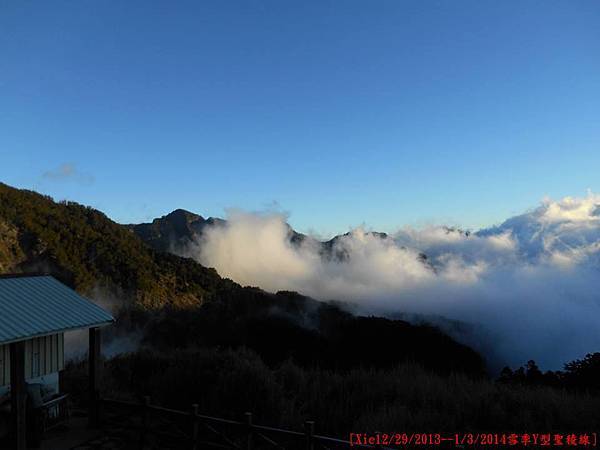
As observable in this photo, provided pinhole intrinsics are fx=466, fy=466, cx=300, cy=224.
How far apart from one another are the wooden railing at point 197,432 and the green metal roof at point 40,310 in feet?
7.04

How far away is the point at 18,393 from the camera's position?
8.64 meters

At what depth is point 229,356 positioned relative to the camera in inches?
560

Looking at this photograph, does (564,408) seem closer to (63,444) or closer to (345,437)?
(345,437)

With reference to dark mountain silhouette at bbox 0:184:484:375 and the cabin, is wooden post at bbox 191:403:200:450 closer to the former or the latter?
the cabin

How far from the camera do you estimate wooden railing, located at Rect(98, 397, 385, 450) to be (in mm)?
8067

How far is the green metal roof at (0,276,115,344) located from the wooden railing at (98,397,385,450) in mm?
2145

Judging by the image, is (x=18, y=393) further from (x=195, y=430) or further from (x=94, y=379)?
(x=195, y=430)

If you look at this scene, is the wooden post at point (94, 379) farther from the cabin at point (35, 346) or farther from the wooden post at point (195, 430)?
the wooden post at point (195, 430)

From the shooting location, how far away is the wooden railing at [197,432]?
26.5 ft

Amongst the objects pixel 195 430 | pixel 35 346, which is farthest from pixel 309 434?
pixel 35 346

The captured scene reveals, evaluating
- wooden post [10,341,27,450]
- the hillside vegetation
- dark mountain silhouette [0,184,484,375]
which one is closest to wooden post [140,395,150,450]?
wooden post [10,341,27,450]

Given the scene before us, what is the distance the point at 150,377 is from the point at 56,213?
224 ft

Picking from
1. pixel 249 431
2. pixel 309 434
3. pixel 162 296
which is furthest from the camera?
pixel 162 296

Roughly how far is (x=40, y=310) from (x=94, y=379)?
2.41 meters
